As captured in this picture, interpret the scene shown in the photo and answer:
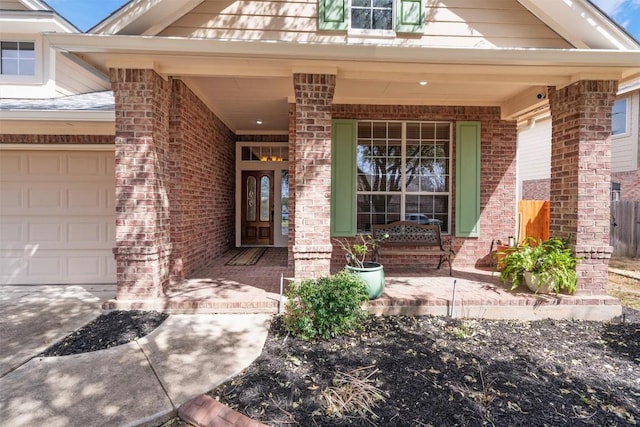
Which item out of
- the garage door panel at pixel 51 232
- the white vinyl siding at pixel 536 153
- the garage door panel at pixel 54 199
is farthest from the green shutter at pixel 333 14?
the white vinyl siding at pixel 536 153

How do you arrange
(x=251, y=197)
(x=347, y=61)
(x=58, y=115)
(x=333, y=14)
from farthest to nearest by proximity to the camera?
(x=251, y=197), (x=58, y=115), (x=333, y=14), (x=347, y=61)

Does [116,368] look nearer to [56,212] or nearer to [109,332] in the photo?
[109,332]

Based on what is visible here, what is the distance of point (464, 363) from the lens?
2.94 meters

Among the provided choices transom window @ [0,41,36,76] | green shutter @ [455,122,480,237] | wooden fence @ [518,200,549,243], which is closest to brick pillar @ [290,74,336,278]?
green shutter @ [455,122,480,237]

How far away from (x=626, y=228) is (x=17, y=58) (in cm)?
1486

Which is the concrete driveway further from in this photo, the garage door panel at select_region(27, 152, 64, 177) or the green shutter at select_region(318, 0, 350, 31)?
the green shutter at select_region(318, 0, 350, 31)

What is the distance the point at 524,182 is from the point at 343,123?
11.9 m

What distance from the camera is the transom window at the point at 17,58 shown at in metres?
5.97

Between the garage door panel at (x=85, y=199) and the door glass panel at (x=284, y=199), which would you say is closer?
the garage door panel at (x=85, y=199)

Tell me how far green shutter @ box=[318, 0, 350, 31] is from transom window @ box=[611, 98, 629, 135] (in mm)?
10986

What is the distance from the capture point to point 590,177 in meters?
4.19

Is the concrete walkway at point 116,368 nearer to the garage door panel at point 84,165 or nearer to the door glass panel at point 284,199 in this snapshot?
the garage door panel at point 84,165

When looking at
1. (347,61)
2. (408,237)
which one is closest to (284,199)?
(408,237)

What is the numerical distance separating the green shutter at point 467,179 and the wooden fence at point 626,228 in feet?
20.3
